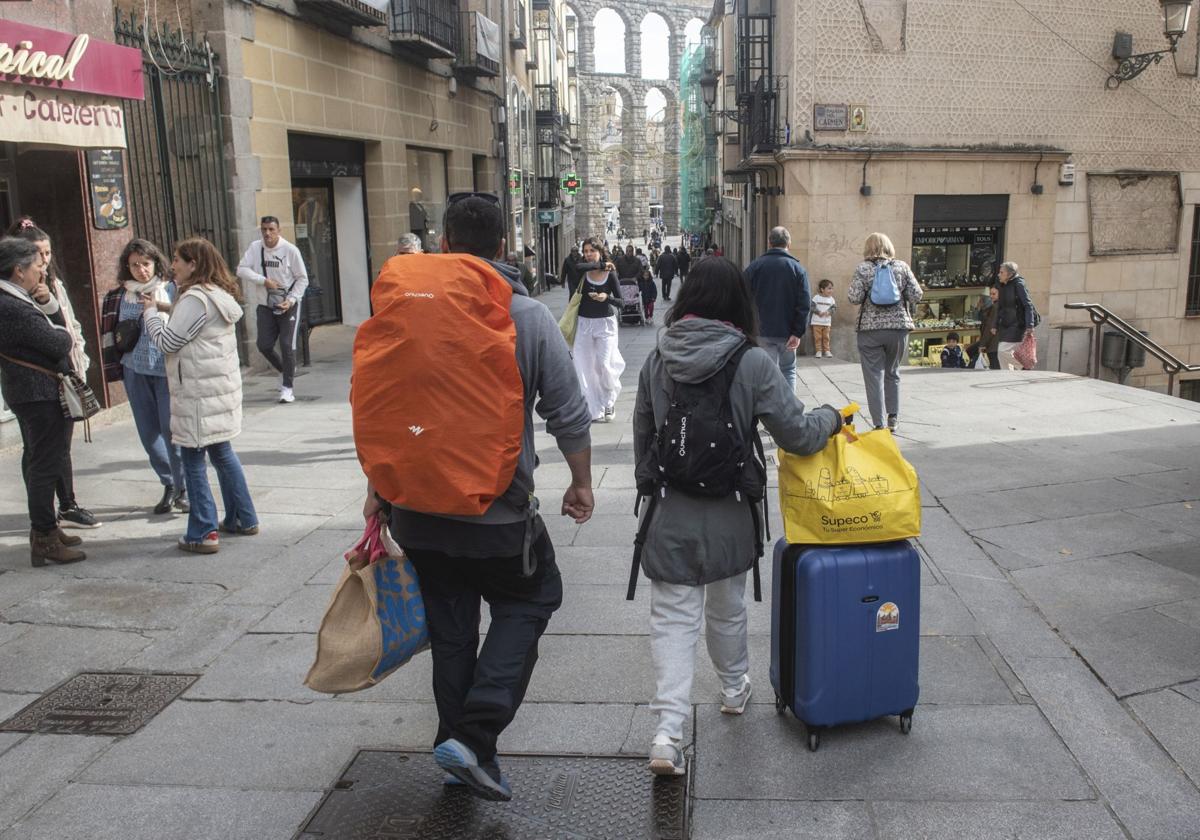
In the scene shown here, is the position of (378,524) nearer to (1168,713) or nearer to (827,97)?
(1168,713)

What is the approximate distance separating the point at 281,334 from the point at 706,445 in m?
8.21

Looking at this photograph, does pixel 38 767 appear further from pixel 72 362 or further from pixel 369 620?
pixel 72 362

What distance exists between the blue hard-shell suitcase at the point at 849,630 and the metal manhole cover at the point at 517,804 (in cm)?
56

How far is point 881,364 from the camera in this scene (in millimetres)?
8781

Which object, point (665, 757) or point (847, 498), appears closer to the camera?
point (665, 757)

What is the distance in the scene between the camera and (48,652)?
179 inches

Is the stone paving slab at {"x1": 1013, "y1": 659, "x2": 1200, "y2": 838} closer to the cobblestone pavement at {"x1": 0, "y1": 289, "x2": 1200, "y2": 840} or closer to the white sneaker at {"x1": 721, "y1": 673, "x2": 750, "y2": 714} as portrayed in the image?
the cobblestone pavement at {"x1": 0, "y1": 289, "x2": 1200, "y2": 840}

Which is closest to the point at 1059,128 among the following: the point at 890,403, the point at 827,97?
the point at 827,97

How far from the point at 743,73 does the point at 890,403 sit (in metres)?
12.2

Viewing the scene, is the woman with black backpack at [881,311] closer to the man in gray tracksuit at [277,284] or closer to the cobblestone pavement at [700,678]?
the cobblestone pavement at [700,678]

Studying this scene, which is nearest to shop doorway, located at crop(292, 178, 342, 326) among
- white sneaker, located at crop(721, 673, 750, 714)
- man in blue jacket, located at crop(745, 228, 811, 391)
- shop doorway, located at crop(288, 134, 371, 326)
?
shop doorway, located at crop(288, 134, 371, 326)

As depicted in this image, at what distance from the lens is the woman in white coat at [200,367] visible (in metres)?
5.51

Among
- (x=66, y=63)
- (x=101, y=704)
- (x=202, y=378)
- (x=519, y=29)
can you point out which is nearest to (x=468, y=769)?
(x=101, y=704)

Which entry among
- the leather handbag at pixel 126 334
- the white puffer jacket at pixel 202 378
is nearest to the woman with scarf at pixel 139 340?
the leather handbag at pixel 126 334
